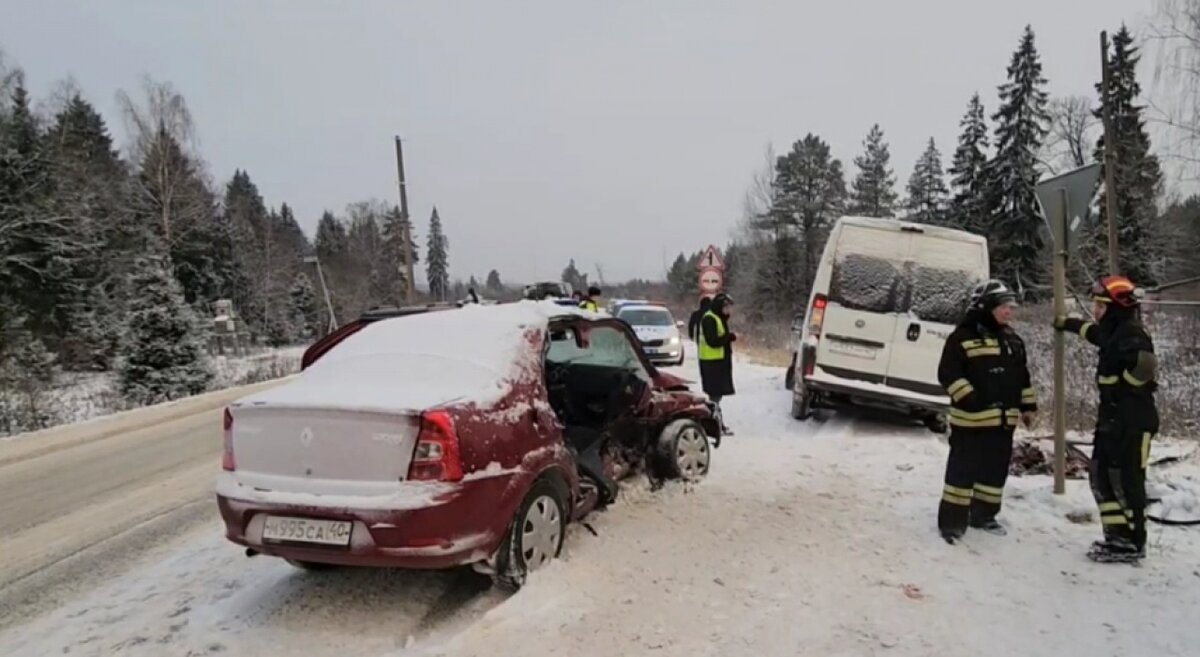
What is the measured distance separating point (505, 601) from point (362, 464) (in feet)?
3.63

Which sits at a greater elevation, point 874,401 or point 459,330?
point 459,330

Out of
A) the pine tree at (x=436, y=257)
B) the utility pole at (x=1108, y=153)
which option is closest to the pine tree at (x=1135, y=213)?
the utility pole at (x=1108, y=153)

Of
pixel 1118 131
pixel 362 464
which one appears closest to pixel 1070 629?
pixel 362 464

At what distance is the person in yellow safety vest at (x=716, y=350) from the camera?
30.8ft

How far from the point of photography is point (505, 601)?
4.04m

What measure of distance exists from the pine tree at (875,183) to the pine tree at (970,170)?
20.2 ft

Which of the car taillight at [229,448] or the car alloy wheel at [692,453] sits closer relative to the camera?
the car taillight at [229,448]

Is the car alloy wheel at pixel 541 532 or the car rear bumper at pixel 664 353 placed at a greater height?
the car alloy wheel at pixel 541 532

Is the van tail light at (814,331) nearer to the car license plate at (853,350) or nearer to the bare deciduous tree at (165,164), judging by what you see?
the car license plate at (853,350)

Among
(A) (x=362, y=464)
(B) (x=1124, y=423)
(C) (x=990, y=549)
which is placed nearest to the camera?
(A) (x=362, y=464)

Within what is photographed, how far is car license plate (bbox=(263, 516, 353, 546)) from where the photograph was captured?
364 centimetres

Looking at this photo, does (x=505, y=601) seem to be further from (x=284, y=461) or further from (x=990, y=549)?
(x=990, y=549)

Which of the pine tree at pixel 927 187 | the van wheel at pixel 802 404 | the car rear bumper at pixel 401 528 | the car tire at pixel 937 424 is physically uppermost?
the pine tree at pixel 927 187

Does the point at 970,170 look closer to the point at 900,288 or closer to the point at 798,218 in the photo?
the point at 798,218
